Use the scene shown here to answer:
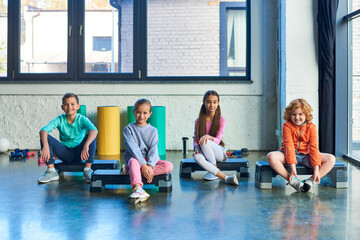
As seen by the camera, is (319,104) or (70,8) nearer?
(319,104)

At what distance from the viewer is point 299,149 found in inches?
147

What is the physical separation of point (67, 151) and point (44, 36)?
2.75 metres

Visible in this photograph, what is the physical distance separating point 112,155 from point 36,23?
6.99 ft

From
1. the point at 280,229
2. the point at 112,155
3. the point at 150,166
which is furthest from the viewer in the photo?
the point at 112,155

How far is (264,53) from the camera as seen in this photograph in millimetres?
6277

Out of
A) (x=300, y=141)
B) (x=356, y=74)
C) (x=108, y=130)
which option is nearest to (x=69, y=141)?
(x=108, y=130)

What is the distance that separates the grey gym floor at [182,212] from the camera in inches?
99.5

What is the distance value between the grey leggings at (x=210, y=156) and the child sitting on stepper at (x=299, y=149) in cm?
53

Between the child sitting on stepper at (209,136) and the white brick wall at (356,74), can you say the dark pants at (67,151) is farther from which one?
the white brick wall at (356,74)

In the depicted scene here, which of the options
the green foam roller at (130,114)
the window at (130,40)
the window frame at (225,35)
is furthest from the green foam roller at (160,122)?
the window frame at (225,35)

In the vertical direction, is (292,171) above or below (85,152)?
below

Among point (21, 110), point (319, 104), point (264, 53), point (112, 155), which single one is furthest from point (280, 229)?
point (21, 110)

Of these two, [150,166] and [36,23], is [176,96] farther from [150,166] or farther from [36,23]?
[150,166]

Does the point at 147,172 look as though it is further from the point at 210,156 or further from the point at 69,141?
the point at 69,141
